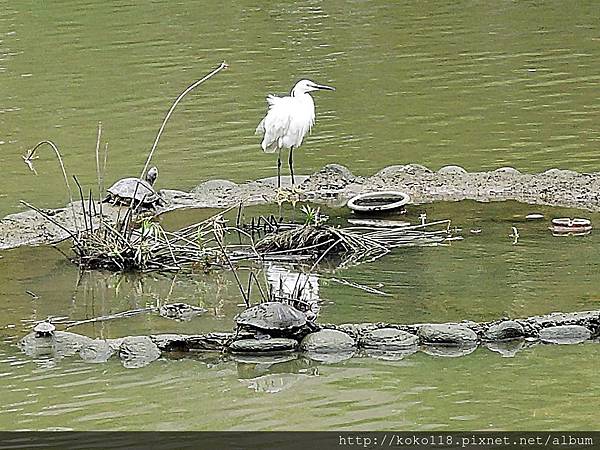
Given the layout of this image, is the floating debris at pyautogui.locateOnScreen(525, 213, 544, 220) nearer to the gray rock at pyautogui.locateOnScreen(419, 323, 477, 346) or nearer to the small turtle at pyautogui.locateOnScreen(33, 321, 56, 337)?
the gray rock at pyautogui.locateOnScreen(419, 323, 477, 346)

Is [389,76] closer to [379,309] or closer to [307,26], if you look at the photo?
[307,26]

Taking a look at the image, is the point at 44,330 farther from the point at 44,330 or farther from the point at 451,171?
the point at 451,171

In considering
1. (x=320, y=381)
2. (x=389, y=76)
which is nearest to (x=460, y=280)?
(x=320, y=381)

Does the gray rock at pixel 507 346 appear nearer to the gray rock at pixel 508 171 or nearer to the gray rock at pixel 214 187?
the gray rock at pixel 508 171

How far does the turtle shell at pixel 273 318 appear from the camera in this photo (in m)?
8.01

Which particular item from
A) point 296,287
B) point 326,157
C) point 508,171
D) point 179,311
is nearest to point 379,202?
point 508,171

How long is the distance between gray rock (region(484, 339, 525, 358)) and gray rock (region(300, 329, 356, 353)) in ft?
2.76

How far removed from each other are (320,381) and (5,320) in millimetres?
2487

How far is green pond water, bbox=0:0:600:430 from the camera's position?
7.30 metres

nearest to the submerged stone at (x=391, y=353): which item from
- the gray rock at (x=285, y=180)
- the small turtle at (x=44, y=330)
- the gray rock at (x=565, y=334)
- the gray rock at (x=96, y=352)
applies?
the gray rock at (x=565, y=334)

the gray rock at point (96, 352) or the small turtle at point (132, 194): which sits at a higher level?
the small turtle at point (132, 194)

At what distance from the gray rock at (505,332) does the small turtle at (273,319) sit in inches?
44.6

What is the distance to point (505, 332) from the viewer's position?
8062mm

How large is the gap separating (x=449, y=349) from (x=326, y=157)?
246 inches
